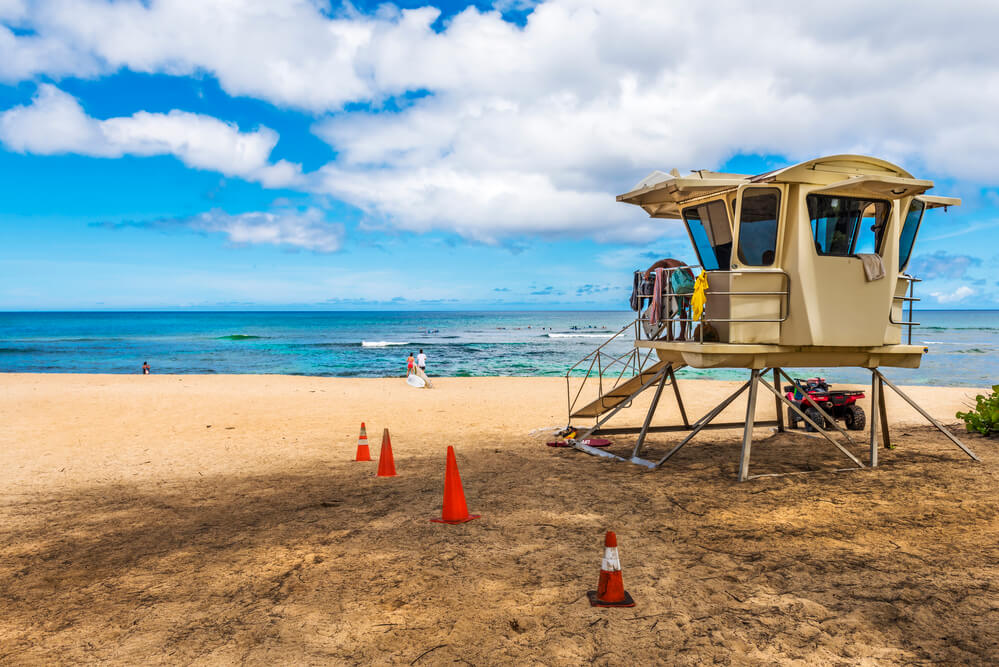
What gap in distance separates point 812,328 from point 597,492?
13.4 feet

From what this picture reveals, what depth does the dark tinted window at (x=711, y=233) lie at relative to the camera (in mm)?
10508

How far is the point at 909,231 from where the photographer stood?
34.8 ft

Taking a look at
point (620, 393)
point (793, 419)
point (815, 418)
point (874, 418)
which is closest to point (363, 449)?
point (620, 393)

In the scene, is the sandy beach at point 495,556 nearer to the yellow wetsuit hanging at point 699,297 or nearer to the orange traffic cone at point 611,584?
the orange traffic cone at point 611,584

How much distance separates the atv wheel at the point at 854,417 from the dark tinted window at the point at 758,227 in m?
7.02

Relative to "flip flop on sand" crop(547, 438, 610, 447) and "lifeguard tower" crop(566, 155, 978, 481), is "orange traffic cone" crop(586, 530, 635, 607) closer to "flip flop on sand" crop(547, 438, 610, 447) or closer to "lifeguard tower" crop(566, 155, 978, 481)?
"lifeguard tower" crop(566, 155, 978, 481)

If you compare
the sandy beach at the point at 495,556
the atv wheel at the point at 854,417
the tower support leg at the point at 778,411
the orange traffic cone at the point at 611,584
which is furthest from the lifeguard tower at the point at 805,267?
the orange traffic cone at the point at 611,584

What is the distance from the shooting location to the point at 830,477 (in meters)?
9.89

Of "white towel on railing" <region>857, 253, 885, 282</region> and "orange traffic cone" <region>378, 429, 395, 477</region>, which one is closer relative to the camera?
"white towel on railing" <region>857, 253, 885, 282</region>

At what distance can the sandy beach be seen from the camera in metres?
4.90

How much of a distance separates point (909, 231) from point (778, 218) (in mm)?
2708

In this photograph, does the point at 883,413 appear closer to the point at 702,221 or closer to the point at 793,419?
the point at 793,419

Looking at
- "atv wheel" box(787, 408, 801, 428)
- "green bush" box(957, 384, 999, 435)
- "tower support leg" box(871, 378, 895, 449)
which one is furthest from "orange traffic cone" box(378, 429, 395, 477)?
Answer: "green bush" box(957, 384, 999, 435)

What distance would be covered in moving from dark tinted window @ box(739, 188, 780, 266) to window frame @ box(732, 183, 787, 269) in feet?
0.09
